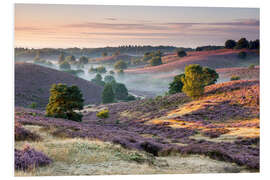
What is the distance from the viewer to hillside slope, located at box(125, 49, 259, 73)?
63.3 feet

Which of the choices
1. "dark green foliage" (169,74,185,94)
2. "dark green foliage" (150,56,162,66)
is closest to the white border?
"dark green foliage" (150,56,162,66)

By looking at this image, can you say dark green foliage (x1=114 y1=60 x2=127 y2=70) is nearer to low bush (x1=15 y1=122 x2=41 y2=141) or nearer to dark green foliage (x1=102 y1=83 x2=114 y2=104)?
low bush (x1=15 y1=122 x2=41 y2=141)

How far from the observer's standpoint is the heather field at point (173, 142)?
1291 cm

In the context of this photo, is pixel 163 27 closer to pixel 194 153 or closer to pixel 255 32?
pixel 255 32

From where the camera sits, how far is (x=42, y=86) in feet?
117

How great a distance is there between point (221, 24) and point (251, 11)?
5.97ft

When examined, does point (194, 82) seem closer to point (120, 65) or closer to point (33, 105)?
point (120, 65)

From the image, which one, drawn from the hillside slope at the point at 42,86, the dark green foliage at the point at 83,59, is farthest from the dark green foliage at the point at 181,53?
the hillside slope at the point at 42,86

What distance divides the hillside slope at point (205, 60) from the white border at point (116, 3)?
7.22 ft

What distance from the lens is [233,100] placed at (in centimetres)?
2145

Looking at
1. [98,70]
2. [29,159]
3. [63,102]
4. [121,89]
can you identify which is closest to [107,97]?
[121,89]

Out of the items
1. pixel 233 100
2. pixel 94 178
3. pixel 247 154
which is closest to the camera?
pixel 94 178
